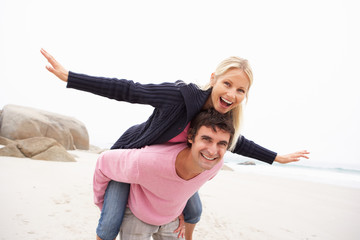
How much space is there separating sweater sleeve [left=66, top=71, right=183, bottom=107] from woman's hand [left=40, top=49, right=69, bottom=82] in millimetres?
44

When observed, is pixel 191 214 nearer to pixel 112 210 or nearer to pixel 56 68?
pixel 112 210

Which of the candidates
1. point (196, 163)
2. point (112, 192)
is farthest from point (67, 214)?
point (196, 163)

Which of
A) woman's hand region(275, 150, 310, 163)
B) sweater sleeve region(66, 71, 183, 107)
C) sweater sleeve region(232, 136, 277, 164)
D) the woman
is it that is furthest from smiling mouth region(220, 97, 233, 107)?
woman's hand region(275, 150, 310, 163)

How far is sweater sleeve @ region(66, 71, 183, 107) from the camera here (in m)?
1.83

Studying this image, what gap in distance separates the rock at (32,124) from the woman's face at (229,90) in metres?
11.5

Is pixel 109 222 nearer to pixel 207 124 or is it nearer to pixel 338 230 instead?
pixel 207 124

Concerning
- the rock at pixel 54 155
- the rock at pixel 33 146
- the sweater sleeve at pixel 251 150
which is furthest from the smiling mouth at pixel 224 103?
the rock at pixel 33 146

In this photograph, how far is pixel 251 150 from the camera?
2727 mm

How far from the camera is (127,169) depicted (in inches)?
78.7

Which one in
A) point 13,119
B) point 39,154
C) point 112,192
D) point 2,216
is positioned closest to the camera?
point 112,192

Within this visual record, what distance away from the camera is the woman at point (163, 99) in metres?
1.88

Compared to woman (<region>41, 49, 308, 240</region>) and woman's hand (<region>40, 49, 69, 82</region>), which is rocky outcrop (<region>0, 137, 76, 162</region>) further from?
woman's hand (<region>40, 49, 69, 82</region>)

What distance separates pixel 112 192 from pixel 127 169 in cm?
40

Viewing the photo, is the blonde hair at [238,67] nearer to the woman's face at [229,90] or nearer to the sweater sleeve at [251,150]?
the woman's face at [229,90]
